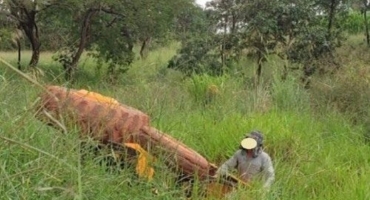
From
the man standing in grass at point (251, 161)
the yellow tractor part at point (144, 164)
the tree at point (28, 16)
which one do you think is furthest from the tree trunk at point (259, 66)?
the yellow tractor part at point (144, 164)

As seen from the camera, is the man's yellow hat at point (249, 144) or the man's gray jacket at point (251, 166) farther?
the man's yellow hat at point (249, 144)

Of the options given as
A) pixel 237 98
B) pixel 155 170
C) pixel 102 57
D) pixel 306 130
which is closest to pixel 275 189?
pixel 155 170

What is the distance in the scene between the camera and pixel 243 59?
10.9m

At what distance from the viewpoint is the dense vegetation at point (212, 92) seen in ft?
8.75

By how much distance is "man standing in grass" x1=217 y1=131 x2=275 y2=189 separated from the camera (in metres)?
4.31

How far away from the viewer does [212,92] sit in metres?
8.00

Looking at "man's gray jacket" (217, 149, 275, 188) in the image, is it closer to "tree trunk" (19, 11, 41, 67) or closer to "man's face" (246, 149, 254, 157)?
"man's face" (246, 149, 254, 157)

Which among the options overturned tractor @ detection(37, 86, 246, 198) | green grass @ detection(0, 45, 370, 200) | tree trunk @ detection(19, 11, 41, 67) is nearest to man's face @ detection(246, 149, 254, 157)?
green grass @ detection(0, 45, 370, 200)

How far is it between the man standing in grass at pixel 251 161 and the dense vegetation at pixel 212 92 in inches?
6.1

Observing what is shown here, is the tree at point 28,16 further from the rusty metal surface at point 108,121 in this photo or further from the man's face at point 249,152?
the rusty metal surface at point 108,121

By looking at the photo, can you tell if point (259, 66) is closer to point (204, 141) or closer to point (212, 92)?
point (212, 92)

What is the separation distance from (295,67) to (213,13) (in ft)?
12.8

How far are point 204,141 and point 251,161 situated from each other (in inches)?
50.2

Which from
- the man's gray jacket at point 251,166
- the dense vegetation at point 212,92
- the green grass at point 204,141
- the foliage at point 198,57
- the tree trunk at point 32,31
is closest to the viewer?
the green grass at point 204,141
